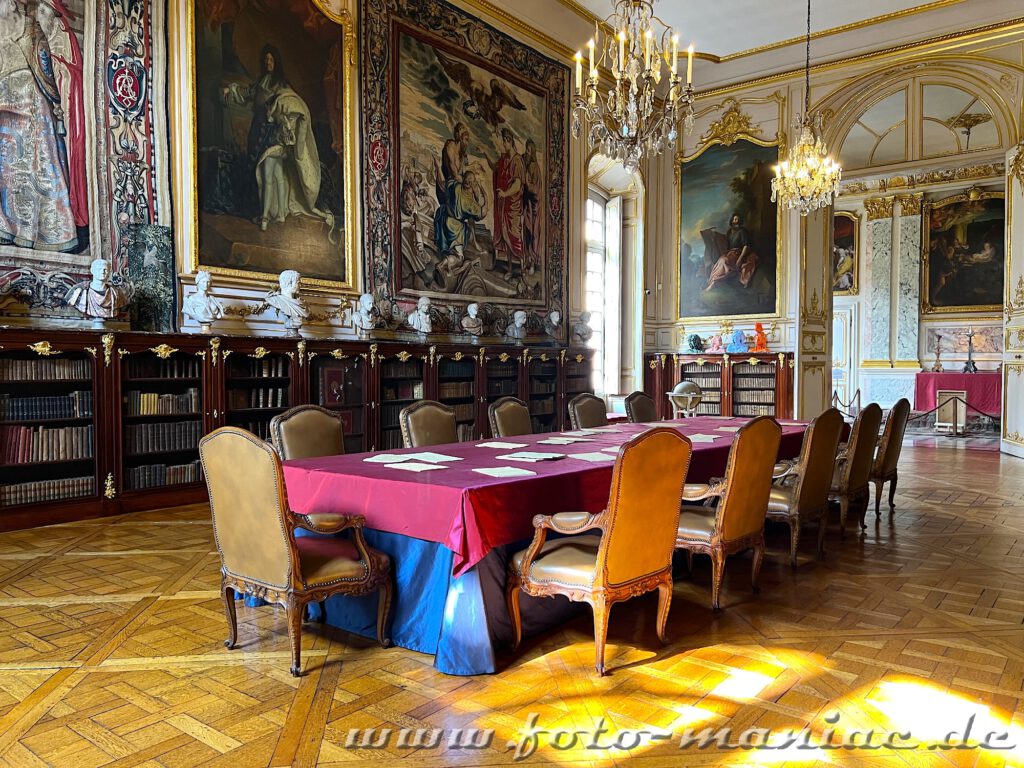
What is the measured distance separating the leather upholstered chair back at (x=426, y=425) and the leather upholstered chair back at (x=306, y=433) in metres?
0.53

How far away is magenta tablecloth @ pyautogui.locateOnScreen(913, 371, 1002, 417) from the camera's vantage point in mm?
14117

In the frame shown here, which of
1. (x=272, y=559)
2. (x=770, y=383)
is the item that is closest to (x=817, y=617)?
(x=272, y=559)

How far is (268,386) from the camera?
6715mm

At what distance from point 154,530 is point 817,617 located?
441 cm

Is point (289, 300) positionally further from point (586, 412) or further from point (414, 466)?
point (414, 466)

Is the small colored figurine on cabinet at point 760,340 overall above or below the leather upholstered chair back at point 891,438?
above

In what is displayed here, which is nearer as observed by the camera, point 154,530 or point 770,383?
point 154,530

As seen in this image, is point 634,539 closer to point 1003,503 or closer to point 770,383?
point 1003,503

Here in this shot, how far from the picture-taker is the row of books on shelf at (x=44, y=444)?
5199 millimetres

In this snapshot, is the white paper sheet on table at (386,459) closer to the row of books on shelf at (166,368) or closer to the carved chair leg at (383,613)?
the carved chair leg at (383,613)

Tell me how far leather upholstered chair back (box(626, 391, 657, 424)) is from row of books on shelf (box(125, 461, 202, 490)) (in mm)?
3880

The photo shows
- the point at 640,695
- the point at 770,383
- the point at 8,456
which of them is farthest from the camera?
the point at 770,383

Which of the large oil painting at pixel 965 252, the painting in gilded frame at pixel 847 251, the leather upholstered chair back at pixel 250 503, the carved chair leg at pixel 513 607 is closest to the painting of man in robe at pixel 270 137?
the leather upholstered chair back at pixel 250 503

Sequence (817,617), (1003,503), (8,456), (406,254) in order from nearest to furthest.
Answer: (817,617)
(8,456)
(1003,503)
(406,254)
